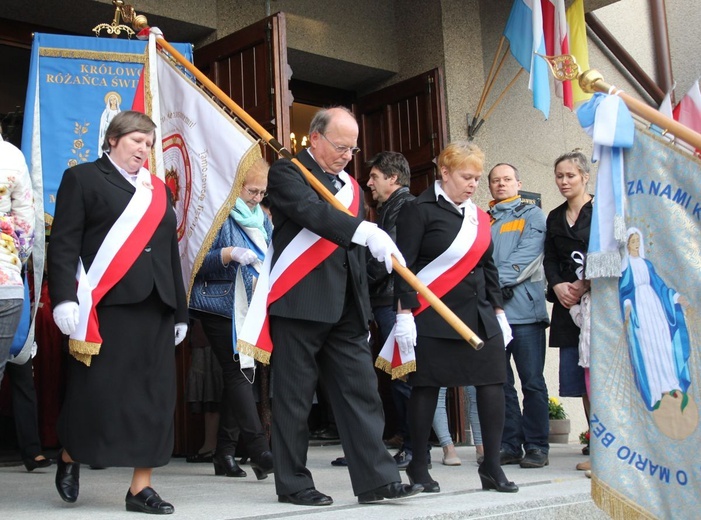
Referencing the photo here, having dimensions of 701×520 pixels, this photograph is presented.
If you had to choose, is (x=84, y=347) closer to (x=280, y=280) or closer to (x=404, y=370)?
(x=280, y=280)

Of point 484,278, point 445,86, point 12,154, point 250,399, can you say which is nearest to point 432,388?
point 484,278

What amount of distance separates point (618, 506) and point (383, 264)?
2.55m

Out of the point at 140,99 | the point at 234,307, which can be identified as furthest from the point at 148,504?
the point at 140,99

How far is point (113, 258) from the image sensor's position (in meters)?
4.04

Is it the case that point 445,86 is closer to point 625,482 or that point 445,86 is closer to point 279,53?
point 279,53

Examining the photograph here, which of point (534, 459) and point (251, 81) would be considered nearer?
point (534, 459)

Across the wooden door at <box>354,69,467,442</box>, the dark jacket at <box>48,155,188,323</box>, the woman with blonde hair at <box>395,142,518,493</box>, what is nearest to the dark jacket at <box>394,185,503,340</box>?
the woman with blonde hair at <box>395,142,518,493</box>

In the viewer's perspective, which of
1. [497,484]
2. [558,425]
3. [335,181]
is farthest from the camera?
[558,425]

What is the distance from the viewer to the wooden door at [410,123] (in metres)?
7.84

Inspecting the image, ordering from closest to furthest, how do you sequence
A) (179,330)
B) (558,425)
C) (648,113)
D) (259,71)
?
(648,113) → (179,330) → (259,71) → (558,425)

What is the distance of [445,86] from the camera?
26.6 feet

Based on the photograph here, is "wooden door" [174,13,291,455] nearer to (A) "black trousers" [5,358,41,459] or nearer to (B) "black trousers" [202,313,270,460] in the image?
(B) "black trousers" [202,313,270,460]

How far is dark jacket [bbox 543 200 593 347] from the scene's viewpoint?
5762 mm

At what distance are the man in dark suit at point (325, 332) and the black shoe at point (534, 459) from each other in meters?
1.73
